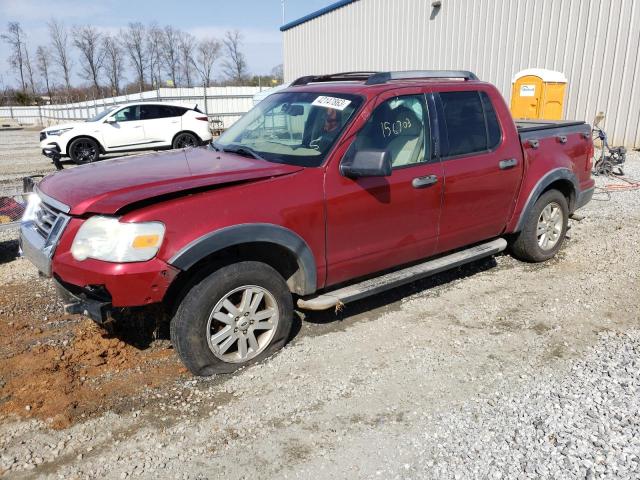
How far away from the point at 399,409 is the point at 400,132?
2.08 m

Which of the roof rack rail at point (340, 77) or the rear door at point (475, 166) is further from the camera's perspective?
the roof rack rail at point (340, 77)

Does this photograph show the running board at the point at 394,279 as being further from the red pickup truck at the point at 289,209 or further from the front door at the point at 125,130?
the front door at the point at 125,130

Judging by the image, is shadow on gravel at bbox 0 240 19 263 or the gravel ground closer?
the gravel ground

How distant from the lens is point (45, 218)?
333 centimetres

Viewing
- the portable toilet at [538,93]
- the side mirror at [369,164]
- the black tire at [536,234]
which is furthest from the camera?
the portable toilet at [538,93]

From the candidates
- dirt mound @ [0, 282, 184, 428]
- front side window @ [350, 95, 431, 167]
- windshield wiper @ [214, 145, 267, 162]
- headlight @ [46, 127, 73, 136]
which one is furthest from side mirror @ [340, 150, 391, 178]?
headlight @ [46, 127, 73, 136]

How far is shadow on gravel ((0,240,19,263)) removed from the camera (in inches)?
232

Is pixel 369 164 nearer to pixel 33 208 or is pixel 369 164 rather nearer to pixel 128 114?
pixel 33 208

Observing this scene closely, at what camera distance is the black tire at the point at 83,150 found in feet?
45.5

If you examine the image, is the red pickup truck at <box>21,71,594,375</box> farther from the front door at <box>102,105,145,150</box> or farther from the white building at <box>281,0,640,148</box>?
the front door at <box>102,105,145,150</box>

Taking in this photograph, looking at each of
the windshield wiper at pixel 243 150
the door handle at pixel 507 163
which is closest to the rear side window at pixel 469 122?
the door handle at pixel 507 163

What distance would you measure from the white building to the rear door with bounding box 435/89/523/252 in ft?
31.7

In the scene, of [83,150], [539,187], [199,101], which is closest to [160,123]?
[83,150]

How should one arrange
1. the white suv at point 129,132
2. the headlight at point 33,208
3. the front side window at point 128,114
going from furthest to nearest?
1. the front side window at point 128,114
2. the white suv at point 129,132
3. the headlight at point 33,208
